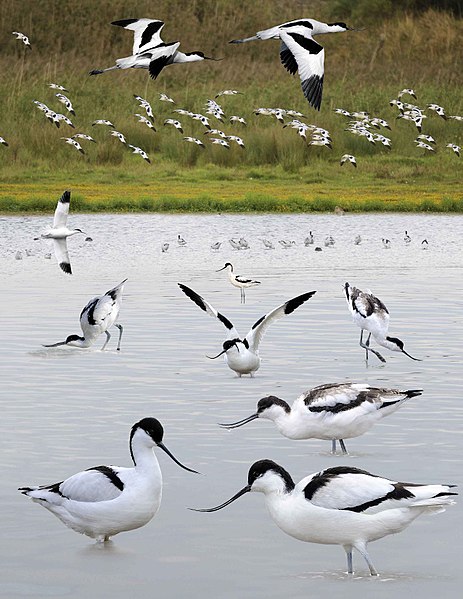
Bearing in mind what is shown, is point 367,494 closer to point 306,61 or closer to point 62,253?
point 306,61

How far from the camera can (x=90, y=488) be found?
20.6 feet

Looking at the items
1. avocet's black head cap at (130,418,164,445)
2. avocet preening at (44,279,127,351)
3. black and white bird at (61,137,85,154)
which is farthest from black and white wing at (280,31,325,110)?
black and white bird at (61,137,85,154)

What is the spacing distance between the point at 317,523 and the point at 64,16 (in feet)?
118


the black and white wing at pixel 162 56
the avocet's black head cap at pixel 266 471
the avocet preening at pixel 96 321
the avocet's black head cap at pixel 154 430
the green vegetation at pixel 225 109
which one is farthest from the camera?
the green vegetation at pixel 225 109

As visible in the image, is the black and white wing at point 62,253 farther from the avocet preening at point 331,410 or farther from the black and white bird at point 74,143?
the black and white bird at point 74,143

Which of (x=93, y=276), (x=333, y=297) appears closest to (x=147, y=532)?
(x=333, y=297)

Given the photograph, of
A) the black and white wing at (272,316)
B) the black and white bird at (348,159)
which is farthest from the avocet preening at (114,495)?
the black and white bird at (348,159)

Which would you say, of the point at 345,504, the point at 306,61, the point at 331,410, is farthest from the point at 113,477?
the point at 306,61

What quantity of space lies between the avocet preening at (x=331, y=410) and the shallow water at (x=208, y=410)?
216 millimetres

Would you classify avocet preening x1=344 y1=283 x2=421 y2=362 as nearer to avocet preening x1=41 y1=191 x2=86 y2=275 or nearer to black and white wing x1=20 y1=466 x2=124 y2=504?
avocet preening x1=41 y1=191 x2=86 y2=275

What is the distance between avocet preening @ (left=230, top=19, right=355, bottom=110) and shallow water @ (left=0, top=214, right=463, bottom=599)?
2.13m

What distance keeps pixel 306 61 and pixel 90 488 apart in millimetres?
6427

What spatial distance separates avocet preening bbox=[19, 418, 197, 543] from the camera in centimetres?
619

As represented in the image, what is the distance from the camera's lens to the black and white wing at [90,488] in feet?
20.5
